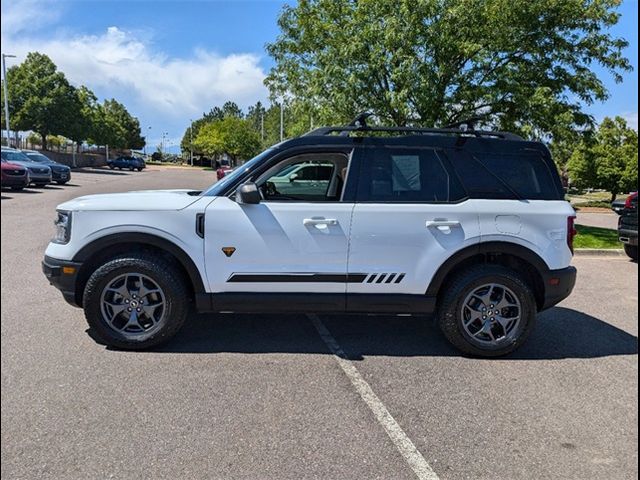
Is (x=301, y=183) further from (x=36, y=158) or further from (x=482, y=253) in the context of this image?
(x=36, y=158)

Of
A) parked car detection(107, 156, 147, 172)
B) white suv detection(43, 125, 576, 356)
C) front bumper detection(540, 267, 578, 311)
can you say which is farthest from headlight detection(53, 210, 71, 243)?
parked car detection(107, 156, 147, 172)

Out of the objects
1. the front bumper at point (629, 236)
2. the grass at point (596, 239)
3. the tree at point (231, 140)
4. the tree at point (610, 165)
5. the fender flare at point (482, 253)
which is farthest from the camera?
the tree at point (231, 140)

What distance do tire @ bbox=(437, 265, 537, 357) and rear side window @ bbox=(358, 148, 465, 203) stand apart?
2.37ft

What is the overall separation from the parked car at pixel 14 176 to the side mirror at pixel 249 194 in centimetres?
1706

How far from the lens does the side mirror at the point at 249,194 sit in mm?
3967

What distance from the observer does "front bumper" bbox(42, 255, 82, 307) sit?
4.09 metres

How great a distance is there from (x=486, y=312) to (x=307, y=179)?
7.27 ft

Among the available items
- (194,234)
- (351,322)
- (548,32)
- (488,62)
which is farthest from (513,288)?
(548,32)

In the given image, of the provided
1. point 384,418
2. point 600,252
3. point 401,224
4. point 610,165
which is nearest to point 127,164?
point 610,165

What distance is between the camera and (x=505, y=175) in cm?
434

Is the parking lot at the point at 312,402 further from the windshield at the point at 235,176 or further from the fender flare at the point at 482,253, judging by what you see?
the windshield at the point at 235,176

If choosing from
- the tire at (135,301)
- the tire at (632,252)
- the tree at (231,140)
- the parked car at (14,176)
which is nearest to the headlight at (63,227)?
the tire at (135,301)

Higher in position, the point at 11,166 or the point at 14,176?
the point at 11,166

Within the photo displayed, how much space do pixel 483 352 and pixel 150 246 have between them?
299cm
